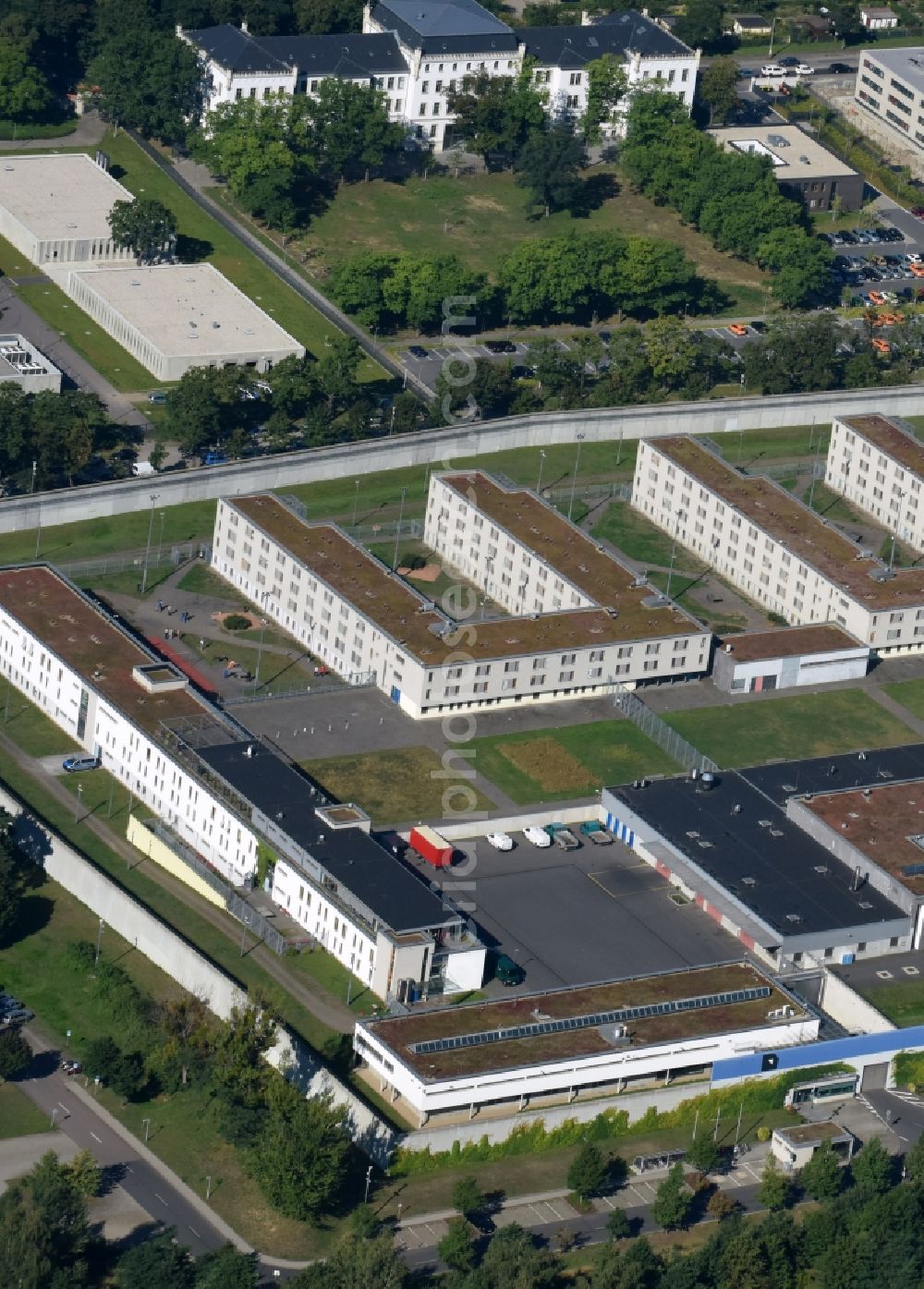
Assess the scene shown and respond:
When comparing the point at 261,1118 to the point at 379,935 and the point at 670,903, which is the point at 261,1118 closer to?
the point at 379,935

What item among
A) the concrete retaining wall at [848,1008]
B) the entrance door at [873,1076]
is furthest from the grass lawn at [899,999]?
the entrance door at [873,1076]

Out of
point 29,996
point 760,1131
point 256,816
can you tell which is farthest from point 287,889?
point 760,1131

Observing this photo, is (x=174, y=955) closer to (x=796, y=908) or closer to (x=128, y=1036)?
(x=128, y=1036)

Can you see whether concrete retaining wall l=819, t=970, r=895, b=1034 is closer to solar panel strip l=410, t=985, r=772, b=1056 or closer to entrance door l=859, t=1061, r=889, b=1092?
entrance door l=859, t=1061, r=889, b=1092

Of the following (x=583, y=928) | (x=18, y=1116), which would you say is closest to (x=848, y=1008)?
(x=583, y=928)

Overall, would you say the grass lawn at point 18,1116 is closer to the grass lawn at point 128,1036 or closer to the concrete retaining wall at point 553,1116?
the grass lawn at point 128,1036

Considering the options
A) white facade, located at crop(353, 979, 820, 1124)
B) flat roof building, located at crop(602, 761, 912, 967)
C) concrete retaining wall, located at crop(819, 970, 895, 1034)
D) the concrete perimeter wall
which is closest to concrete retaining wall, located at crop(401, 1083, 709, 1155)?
white facade, located at crop(353, 979, 820, 1124)
